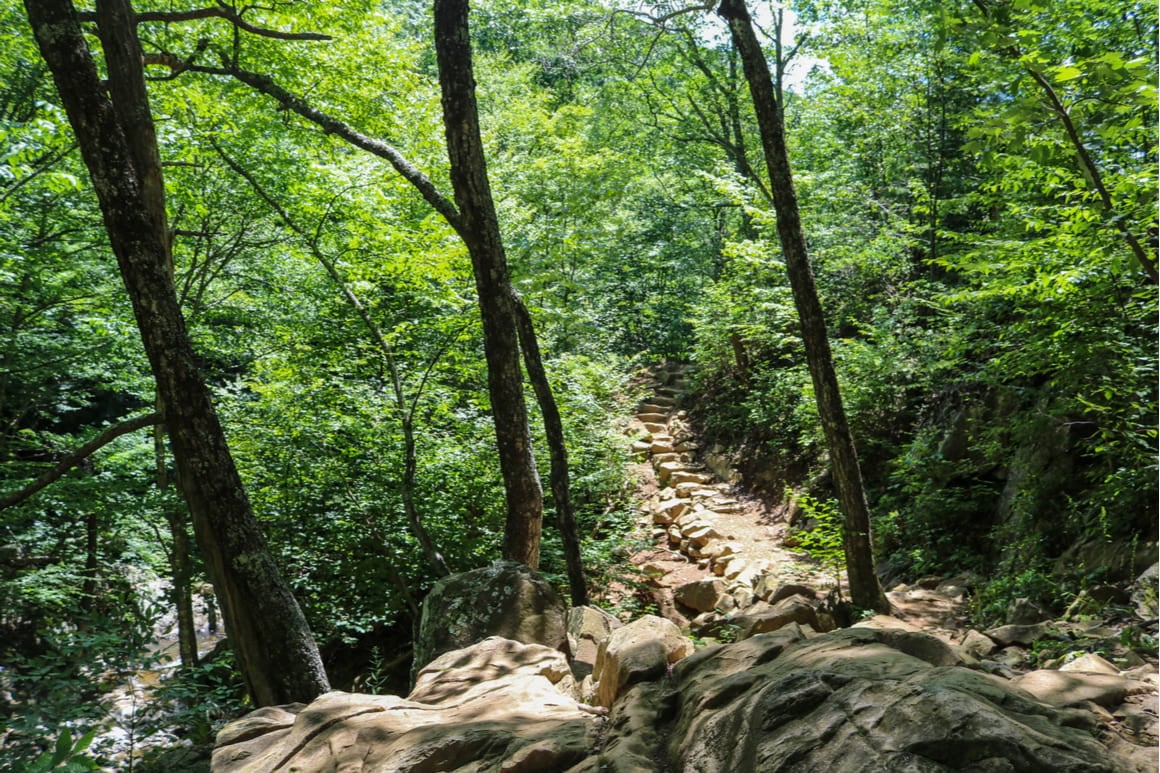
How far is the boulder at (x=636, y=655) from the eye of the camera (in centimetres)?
346

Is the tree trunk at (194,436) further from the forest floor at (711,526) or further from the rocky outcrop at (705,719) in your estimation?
the forest floor at (711,526)

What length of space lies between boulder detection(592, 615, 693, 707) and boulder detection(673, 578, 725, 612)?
4102mm

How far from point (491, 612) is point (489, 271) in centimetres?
307

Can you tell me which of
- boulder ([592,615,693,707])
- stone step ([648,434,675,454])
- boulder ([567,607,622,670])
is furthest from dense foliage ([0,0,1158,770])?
boulder ([567,607,622,670])

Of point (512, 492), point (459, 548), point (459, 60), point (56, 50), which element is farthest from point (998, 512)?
point (56, 50)

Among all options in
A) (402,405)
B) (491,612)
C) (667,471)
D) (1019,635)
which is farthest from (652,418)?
(1019,635)

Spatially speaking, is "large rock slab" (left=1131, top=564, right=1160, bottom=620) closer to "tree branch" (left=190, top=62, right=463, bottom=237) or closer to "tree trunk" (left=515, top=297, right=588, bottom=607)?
"tree trunk" (left=515, top=297, right=588, bottom=607)

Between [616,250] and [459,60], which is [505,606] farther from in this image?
[616,250]

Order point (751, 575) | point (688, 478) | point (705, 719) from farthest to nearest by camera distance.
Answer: point (688, 478), point (751, 575), point (705, 719)

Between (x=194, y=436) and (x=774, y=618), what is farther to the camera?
(x=774, y=618)

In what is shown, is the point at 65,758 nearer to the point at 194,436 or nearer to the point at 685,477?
the point at 194,436

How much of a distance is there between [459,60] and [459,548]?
5.43 meters

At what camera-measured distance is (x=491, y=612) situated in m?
5.52

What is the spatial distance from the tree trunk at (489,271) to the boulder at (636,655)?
2.67 m
